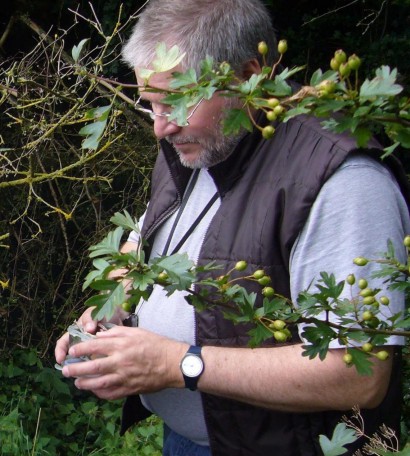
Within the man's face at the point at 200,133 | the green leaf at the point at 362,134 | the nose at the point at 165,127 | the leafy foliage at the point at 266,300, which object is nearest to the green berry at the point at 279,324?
the leafy foliage at the point at 266,300

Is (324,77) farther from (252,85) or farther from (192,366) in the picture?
(192,366)

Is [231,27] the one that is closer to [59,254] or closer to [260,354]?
[260,354]

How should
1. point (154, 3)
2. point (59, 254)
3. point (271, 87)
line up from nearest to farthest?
1. point (271, 87)
2. point (154, 3)
3. point (59, 254)

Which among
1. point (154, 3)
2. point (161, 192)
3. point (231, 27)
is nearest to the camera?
point (231, 27)

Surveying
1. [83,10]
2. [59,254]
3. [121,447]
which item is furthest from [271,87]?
[83,10]

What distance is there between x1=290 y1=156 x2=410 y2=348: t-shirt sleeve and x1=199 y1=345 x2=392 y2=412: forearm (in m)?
0.07

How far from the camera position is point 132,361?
71.2 inches

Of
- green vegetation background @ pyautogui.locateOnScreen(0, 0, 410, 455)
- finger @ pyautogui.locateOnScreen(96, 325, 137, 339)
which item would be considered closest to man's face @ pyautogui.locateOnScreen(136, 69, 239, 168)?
finger @ pyautogui.locateOnScreen(96, 325, 137, 339)

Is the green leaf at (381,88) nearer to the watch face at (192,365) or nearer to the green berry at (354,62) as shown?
the green berry at (354,62)

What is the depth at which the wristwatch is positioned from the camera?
1.77m

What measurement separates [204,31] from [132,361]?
0.76m

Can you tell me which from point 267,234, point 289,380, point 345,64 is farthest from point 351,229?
point 345,64

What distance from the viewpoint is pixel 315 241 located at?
64.0 inches

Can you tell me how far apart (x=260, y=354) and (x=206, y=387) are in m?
0.14
